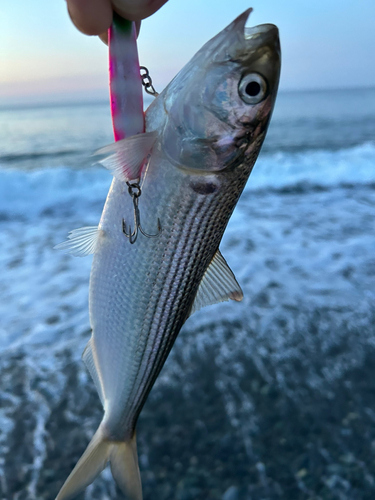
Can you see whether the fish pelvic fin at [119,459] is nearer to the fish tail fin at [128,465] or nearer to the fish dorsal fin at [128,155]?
the fish tail fin at [128,465]

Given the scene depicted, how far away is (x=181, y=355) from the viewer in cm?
416

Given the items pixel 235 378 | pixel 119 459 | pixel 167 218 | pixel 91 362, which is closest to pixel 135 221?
pixel 167 218

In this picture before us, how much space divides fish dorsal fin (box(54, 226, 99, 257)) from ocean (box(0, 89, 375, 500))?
2084mm

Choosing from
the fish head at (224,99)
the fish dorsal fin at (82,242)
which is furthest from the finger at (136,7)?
the fish dorsal fin at (82,242)

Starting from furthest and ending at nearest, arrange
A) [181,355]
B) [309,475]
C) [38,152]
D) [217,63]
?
[38,152] < [181,355] < [309,475] < [217,63]

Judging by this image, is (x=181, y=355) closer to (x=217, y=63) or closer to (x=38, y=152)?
(x=217, y=63)

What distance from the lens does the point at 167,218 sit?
1677 millimetres

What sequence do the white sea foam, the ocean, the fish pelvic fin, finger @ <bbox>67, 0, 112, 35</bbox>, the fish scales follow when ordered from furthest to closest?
the white sea foam < the ocean < the fish pelvic fin < the fish scales < finger @ <bbox>67, 0, 112, 35</bbox>

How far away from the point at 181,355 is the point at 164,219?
9.17ft

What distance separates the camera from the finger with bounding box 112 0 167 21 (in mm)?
1294

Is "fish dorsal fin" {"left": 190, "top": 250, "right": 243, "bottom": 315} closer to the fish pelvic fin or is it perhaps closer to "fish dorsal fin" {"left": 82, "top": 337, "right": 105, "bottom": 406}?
"fish dorsal fin" {"left": 82, "top": 337, "right": 105, "bottom": 406}

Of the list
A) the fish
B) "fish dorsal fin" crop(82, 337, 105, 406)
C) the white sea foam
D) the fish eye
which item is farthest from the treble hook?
the white sea foam

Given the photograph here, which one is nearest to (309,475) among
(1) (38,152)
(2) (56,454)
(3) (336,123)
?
(2) (56,454)

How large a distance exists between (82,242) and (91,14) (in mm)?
974
